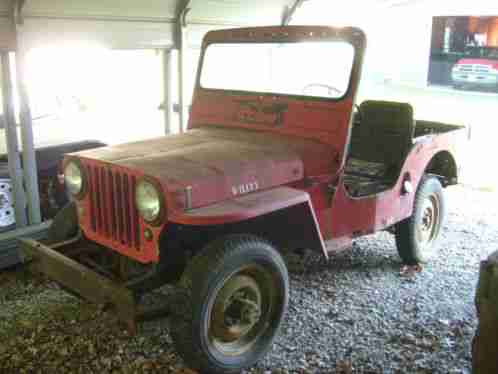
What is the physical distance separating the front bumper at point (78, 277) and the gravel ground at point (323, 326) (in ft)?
1.36

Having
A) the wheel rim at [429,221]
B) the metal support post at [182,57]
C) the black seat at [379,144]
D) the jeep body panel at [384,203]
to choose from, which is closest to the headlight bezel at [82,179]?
the jeep body panel at [384,203]

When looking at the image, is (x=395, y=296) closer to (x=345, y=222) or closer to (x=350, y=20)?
(x=345, y=222)

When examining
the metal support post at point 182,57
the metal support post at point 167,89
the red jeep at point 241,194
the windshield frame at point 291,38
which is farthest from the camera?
the metal support post at point 167,89

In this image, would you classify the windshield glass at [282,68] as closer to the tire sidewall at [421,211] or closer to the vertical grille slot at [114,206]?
the tire sidewall at [421,211]

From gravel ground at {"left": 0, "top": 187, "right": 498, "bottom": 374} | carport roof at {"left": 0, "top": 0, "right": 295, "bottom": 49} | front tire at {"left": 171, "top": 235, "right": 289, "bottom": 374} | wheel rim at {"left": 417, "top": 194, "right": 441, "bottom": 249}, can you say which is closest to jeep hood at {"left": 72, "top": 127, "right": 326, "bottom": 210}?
front tire at {"left": 171, "top": 235, "right": 289, "bottom": 374}

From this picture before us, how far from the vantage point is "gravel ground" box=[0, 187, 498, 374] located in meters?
2.88

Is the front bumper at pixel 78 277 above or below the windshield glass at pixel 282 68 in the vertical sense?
below

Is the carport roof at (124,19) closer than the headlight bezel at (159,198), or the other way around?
the headlight bezel at (159,198)

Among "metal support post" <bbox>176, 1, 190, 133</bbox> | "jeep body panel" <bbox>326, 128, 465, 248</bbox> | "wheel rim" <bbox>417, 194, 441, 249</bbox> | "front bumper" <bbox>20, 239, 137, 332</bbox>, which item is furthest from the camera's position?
"metal support post" <bbox>176, 1, 190, 133</bbox>

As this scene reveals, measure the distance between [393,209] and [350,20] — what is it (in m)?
4.72

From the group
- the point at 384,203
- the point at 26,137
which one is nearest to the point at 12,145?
the point at 26,137

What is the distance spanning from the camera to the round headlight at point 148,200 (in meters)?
2.52

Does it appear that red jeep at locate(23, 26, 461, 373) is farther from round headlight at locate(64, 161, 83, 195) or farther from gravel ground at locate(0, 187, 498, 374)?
gravel ground at locate(0, 187, 498, 374)

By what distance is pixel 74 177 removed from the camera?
3.00 meters
